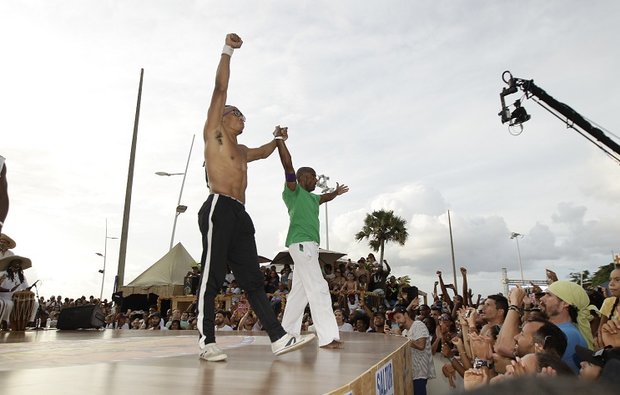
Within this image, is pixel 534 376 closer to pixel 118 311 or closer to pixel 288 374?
pixel 288 374

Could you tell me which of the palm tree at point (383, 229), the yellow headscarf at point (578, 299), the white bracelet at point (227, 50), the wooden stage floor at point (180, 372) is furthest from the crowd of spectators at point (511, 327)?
the palm tree at point (383, 229)

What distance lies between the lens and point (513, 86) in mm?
19734

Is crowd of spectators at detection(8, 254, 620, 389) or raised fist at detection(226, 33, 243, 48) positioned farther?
raised fist at detection(226, 33, 243, 48)

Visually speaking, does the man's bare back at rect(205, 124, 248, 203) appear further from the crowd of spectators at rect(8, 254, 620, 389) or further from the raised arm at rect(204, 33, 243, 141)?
the crowd of spectators at rect(8, 254, 620, 389)

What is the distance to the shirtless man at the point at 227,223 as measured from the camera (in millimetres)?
3660

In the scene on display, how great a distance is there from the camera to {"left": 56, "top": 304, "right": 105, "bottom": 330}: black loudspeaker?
8.97 metres

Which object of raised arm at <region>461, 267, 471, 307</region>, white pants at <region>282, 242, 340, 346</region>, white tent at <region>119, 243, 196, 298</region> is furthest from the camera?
white tent at <region>119, 243, 196, 298</region>

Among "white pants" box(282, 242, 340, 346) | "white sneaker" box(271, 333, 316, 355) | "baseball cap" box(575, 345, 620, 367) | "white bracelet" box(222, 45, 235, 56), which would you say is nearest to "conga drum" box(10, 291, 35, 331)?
"white pants" box(282, 242, 340, 346)

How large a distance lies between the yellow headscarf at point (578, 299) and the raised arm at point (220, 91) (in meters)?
3.43

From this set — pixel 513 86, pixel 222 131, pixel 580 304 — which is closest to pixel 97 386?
pixel 222 131

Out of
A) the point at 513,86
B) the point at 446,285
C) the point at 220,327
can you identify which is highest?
the point at 513,86

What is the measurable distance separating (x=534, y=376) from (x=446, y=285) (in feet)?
28.4

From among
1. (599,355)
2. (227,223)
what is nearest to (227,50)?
(227,223)

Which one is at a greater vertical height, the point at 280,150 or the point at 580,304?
the point at 280,150
